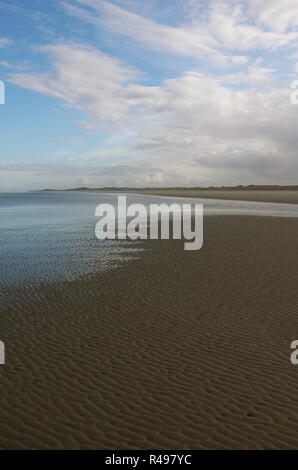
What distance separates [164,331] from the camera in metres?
8.92

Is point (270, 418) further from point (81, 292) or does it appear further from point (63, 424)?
point (81, 292)

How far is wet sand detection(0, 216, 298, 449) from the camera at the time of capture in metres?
5.34

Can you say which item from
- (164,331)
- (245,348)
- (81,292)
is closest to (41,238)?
(81,292)

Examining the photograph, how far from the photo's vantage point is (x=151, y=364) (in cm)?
732

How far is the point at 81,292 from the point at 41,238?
12279 mm

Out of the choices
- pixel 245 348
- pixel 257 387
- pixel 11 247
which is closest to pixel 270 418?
pixel 257 387

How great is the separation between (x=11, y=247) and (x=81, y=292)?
9653mm

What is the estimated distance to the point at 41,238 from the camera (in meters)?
23.4

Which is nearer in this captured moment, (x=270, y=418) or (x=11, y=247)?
(x=270, y=418)

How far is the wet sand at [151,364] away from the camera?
5344 millimetres

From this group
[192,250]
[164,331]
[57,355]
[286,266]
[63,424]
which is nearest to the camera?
[63,424]

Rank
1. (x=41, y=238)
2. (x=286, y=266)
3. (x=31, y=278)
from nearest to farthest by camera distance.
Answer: (x=31, y=278), (x=286, y=266), (x=41, y=238)
